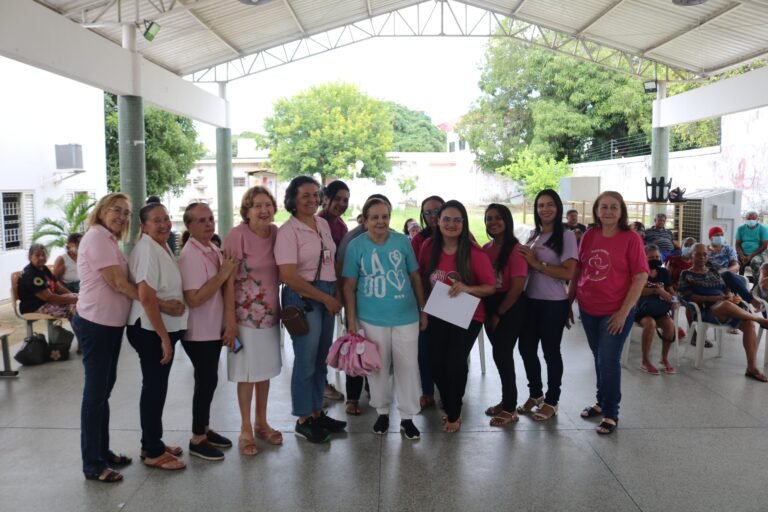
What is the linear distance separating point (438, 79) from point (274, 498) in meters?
60.4

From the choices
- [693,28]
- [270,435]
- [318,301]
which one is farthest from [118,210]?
[693,28]

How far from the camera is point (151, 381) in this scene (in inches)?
134

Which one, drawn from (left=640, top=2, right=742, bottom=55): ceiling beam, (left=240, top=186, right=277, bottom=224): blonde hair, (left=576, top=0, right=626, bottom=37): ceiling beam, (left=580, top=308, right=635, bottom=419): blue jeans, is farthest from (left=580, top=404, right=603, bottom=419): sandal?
(left=576, top=0, right=626, bottom=37): ceiling beam

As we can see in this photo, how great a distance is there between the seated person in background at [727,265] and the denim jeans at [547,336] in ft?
8.62

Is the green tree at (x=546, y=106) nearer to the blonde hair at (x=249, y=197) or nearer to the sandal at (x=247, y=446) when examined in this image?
the blonde hair at (x=249, y=197)

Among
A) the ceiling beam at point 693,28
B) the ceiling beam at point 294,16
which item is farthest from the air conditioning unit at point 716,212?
the ceiling beam at point 294,16

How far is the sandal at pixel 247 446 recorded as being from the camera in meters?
3.75

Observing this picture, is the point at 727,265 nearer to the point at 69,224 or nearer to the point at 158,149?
the point at 69,224

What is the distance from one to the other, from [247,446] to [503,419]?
169 centimetres

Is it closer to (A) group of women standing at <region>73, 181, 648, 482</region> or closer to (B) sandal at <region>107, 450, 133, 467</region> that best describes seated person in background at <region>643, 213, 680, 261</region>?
(A) group of women standing at <region>73, 181, 648, 482</region>

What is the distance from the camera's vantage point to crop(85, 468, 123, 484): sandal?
3395 millimetres

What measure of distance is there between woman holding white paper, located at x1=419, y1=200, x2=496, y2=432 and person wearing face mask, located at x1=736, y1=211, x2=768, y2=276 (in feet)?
26.3

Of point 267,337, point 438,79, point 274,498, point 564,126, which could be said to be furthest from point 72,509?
point 438,79

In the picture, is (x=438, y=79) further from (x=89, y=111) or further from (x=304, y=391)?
(x=304, y=391)
